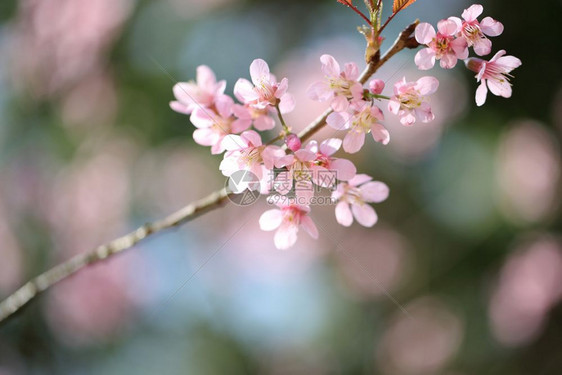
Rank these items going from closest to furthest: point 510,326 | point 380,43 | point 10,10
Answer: point 380,43
point 510,326
point 10,10

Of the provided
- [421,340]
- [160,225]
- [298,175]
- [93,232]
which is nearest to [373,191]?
[298,175]

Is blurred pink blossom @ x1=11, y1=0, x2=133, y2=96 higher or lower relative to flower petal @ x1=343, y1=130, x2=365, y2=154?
higher

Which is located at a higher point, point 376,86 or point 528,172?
point 528,172

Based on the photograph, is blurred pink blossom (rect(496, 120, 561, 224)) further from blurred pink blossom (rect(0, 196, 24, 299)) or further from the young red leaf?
blurred pink blossom (rect(0, 196, 24, 299))

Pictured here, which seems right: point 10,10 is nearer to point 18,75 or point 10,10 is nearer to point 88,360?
point 18,75

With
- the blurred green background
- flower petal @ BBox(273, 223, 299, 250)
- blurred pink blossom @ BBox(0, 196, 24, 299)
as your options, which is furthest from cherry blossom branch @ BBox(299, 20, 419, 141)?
blurred pink blossom @ BBox(0, 196, 24, 299)

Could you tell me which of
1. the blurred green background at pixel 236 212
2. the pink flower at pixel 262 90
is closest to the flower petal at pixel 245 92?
the pink flower at pixel 262 90

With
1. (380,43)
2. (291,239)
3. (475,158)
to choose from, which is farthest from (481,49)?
(475,158)

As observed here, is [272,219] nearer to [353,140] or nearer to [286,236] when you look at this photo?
[286,236]
